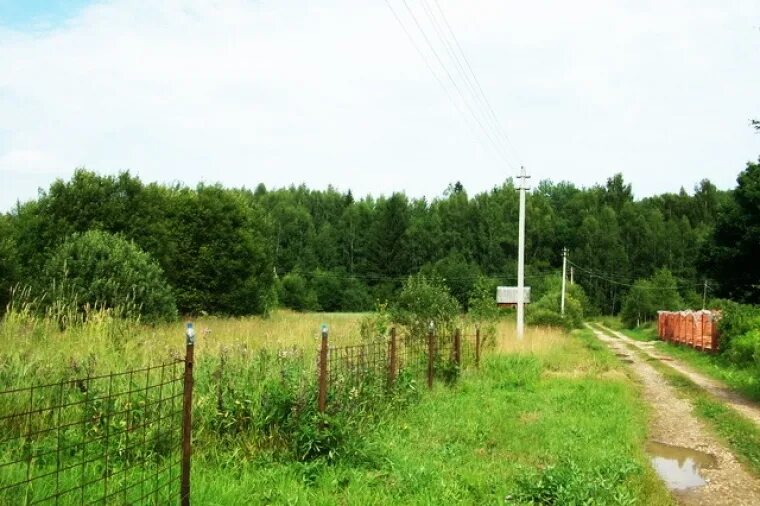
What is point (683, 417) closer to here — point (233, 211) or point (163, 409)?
point (163, 409)

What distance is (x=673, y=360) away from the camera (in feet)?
78.5

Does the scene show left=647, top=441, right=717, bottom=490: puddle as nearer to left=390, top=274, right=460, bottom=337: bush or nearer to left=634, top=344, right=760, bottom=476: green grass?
left=634, top=344, right=760, bottom=476: green grass

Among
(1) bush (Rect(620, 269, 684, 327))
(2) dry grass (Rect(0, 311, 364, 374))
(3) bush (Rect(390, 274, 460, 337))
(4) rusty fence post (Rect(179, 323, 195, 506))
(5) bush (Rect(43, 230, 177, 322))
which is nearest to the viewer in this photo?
(4) rusty fence post (Rect(179, 323, 195, 506))

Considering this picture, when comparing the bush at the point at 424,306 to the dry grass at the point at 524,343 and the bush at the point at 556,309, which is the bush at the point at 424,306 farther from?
the bush at the point at 556,309

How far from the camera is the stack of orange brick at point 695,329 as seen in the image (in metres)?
24.7

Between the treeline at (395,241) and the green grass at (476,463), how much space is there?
2814 centimetres

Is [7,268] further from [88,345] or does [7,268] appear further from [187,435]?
[187,435]

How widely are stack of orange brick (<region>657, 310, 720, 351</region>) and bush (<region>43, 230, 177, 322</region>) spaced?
67.9 feet

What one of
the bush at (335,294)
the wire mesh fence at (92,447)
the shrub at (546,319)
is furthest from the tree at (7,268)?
the bush at (335,294)

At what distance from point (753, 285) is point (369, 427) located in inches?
1093

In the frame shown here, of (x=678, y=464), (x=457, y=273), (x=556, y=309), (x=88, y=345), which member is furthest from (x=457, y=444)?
(x=457, y=273)

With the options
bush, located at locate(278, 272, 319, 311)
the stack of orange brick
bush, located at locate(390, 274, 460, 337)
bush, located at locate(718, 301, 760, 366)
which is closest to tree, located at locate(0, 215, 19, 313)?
bush, located at locate(390, 274, 460, 337)

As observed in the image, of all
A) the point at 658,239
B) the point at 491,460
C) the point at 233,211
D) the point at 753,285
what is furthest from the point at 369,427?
the point at 658,239

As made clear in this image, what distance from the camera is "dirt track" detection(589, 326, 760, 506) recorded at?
21.4 feet
